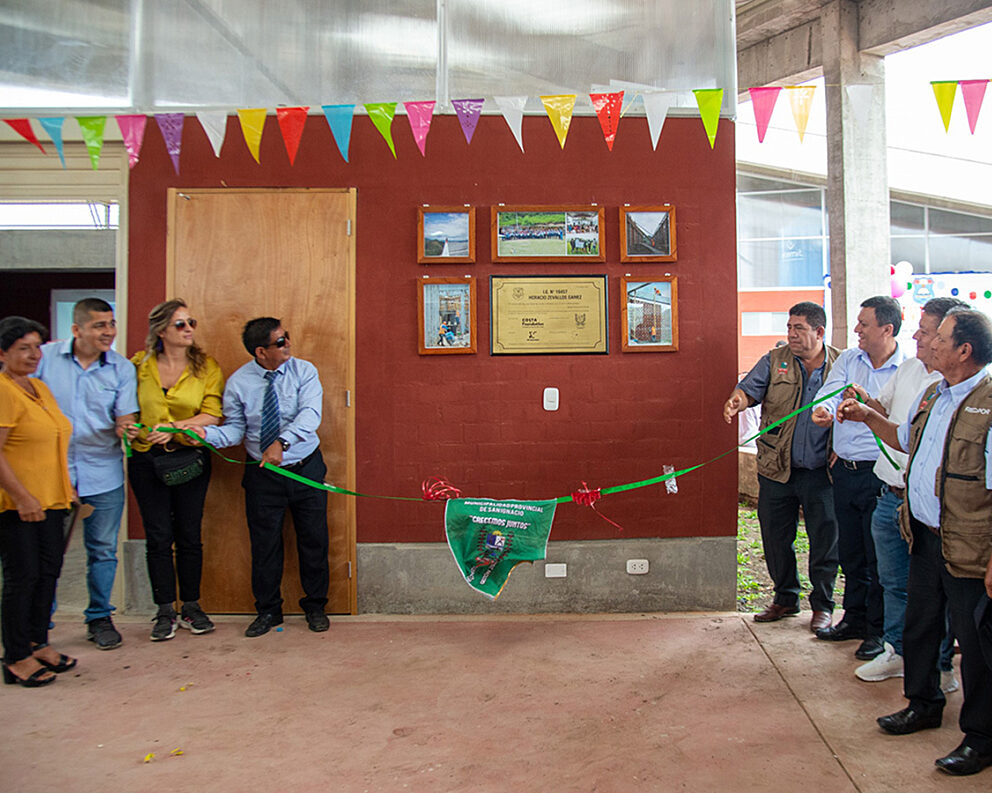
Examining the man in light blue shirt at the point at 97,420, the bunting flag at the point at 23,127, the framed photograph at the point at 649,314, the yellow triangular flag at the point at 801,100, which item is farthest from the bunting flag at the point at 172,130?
the yellow triangular flag at the point at 801,100

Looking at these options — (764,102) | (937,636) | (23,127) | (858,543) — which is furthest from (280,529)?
Result: (764,102)

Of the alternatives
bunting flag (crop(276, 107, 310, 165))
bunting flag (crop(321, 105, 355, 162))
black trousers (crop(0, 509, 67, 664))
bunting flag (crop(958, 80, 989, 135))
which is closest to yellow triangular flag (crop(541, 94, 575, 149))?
bunting flag (crop(321, 105, 355, 162))

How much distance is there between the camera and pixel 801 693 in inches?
135

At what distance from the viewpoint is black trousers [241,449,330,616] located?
4.19 metres

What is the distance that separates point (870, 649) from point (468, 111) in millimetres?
3599

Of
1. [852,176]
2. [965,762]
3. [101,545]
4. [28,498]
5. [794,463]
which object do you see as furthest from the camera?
Answer: [852,176]

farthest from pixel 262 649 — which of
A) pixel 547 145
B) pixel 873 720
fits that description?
pixel 547 145

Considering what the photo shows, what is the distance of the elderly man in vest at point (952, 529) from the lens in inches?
107

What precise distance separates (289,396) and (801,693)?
9.68ft

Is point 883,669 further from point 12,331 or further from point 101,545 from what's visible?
point 12,331

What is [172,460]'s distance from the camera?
160 inches

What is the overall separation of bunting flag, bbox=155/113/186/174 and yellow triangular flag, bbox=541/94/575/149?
214 centimetres

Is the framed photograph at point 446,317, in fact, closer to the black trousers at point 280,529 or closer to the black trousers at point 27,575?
the black trousers at point 280,529

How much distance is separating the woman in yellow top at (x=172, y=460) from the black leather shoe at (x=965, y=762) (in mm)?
3545
